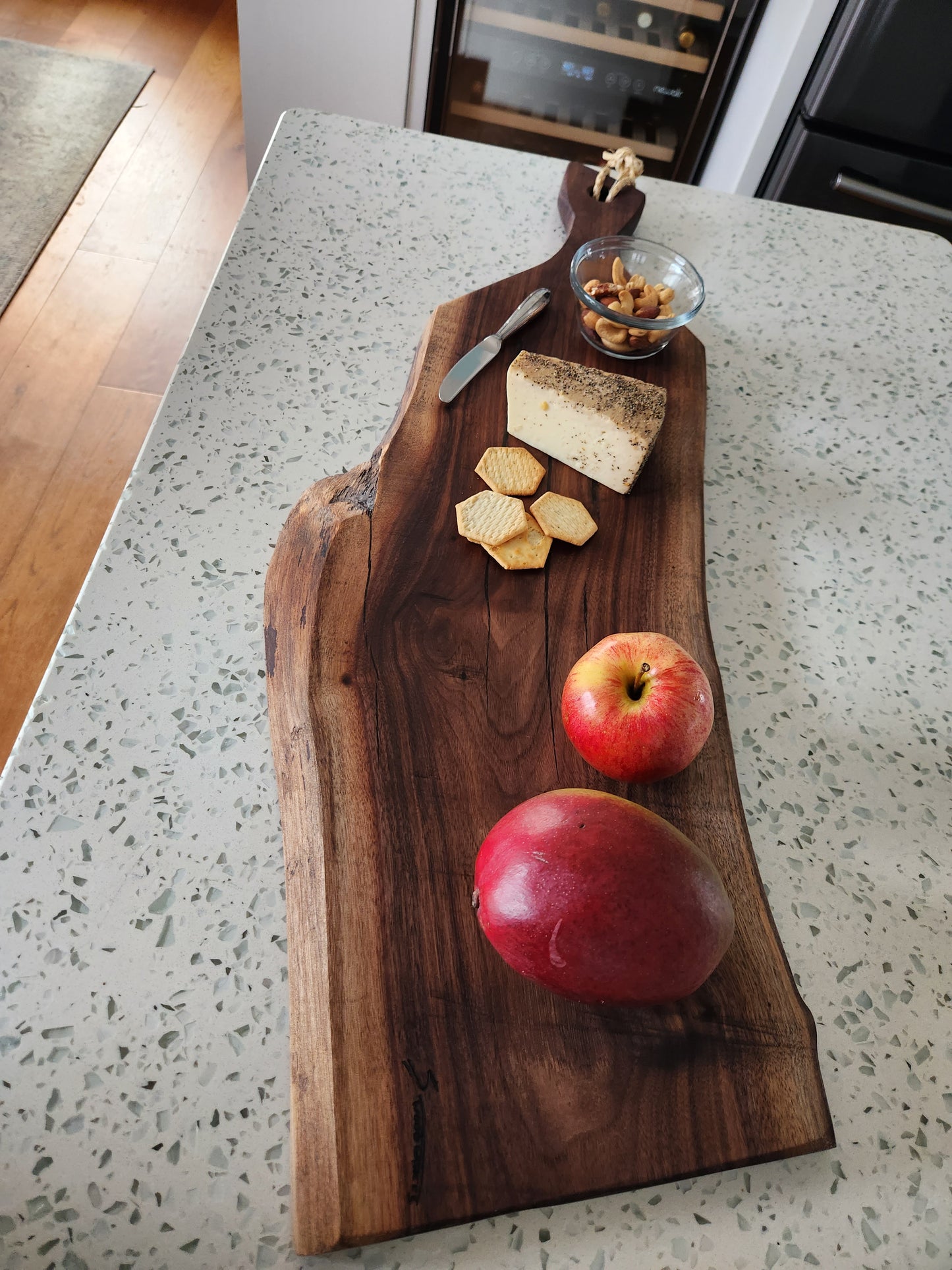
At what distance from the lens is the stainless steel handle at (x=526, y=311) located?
0.92m

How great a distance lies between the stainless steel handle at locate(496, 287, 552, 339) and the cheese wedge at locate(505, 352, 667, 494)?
3.1 inches

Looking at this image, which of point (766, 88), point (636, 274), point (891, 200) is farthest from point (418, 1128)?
point (766, 88)

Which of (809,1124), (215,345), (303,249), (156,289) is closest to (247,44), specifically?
(156,289)

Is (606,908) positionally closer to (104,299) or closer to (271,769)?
(271,769)

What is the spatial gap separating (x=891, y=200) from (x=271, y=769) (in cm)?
172

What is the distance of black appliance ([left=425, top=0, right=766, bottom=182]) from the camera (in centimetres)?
184

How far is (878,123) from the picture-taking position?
5.39 ft

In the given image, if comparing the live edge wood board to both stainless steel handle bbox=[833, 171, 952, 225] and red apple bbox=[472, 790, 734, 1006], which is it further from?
stainless steel handle bbox=[833, 171, 952, 225]

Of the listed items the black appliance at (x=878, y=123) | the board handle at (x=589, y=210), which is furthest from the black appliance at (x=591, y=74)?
the board handle at (x=589, y=210)

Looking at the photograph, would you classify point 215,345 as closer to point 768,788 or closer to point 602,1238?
point 768,788

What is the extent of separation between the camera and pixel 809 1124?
52 centimetres

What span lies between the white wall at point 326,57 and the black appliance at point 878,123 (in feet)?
2.71

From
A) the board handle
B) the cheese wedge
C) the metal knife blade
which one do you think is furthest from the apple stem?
the board handle

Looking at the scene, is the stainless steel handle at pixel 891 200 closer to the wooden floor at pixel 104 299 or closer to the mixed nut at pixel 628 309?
the mixed nut at pixel 628 309
